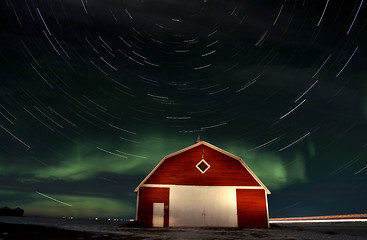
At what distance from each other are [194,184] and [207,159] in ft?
6.78

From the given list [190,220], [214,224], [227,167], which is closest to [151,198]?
[190,220]

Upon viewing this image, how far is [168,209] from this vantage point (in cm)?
1834

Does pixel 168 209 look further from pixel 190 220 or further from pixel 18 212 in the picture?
Result: pixel 18 212

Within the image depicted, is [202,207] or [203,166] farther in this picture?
[203,166]

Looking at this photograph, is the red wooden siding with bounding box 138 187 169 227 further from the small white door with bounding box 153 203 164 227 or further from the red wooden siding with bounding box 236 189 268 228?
the red wooden siding with bounding box 236 189 268 228

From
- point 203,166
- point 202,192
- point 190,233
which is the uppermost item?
point 203,166

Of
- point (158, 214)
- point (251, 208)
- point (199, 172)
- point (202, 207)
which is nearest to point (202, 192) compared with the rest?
point (202, 207)

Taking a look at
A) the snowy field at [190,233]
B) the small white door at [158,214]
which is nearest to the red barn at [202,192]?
the small white door at [158,214]

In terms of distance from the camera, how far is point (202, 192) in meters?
19.0

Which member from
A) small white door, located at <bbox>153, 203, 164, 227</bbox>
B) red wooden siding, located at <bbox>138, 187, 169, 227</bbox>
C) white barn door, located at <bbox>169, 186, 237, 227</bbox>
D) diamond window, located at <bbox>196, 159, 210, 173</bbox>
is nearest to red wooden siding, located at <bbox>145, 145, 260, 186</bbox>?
diamond window, located at <bbox>196, 159, 210, 173</bbox>

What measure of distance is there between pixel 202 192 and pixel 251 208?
3.69m

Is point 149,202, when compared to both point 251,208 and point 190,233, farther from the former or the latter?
point 251,208

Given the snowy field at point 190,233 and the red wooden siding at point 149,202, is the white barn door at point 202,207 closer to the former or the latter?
the red wooden siding at point 149,202

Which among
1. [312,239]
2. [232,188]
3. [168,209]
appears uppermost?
[232,188]
